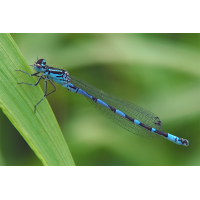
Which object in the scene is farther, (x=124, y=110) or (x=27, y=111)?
(x=124, y=110)

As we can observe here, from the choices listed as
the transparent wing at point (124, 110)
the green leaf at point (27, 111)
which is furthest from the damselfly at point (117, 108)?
the green leaf at point (27, 111)

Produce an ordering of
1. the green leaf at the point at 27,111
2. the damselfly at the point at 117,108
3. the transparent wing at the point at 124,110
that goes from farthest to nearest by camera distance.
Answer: the transparent wing at the point at 124,110 → the damselfly at the point at 117,108 → the green leaf at the point at 27,111

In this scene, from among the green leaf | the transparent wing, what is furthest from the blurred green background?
the green leaf

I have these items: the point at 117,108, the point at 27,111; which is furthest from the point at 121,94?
the point at 27,111

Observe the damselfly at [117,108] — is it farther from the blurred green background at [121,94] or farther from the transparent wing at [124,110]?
the blurred green background at [121,94]

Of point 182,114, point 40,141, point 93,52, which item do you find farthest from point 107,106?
point 40,141

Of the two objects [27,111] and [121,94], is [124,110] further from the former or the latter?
[27,111]

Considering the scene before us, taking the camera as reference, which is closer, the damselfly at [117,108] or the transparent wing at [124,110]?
the damselfly at [117,108]

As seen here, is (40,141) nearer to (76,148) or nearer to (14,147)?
(76,148)
